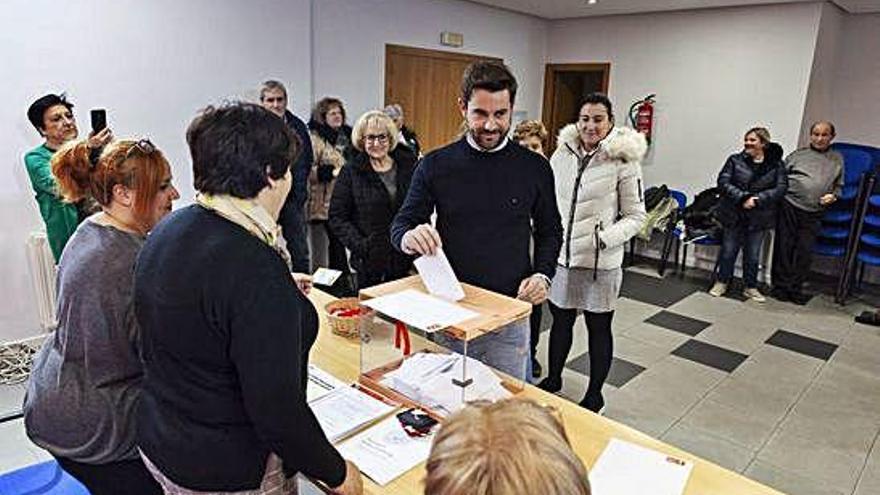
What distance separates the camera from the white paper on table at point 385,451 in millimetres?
1268

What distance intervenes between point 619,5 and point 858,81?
237 cm

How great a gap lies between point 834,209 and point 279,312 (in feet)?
18.3

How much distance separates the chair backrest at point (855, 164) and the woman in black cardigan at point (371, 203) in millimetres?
4269

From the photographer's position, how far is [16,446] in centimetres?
262

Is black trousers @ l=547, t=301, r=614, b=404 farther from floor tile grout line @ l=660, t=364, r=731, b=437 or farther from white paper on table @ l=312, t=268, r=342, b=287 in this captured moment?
white paper on table @ l=312, t=268, r=342, b=287

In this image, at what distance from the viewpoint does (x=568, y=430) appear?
146cm

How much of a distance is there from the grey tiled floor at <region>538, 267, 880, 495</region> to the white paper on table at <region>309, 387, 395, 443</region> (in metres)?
1.94

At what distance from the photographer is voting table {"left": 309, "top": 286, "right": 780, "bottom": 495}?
1.25 meters

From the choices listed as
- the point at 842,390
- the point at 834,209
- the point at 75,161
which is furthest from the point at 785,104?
the point at 75,161

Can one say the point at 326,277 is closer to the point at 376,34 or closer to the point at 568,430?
the point at 568,430

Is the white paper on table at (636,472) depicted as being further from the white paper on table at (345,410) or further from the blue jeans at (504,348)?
the white paper on table at (345,410)

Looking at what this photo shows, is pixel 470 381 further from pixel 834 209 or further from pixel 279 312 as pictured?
pixel 834 209

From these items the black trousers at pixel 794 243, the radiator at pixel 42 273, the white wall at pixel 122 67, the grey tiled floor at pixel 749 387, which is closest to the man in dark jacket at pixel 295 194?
the white wall at pixel 122 67

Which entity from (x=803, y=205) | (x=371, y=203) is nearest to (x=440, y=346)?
(x=371, y=203)
